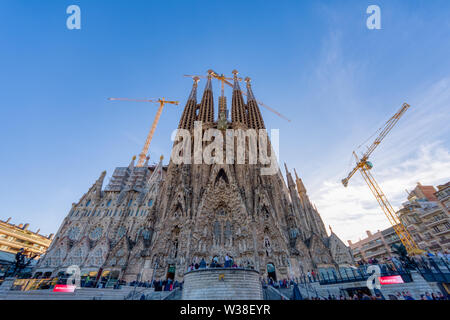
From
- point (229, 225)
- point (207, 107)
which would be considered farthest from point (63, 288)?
point (207, 107)

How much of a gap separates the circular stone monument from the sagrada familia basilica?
9.80 m

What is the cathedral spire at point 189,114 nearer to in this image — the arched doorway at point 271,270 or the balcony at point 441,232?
the arched doorway at point 271,270

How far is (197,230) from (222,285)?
12.5 metres

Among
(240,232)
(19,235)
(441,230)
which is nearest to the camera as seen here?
(240,232)

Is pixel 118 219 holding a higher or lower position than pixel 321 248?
higher

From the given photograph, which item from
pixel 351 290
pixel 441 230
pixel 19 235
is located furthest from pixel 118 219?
pixel 441 230

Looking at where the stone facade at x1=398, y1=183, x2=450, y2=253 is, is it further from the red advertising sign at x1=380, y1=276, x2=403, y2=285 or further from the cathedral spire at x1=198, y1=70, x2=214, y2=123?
the cathedral spire at x1=198, y1=70, x2=214, y2=123

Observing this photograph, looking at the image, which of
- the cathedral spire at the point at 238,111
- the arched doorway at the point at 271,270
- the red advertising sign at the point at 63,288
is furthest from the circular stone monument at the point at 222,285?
the cathedral spire at the point at 238,111

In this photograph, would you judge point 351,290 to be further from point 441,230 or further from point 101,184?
point 101,184

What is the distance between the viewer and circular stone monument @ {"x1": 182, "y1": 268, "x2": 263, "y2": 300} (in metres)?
10.9

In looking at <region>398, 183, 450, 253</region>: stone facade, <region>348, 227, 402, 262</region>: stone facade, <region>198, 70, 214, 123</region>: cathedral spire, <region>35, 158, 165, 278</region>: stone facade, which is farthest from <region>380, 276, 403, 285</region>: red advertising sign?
<region>348, 227, 402, 262</region>: stone facade

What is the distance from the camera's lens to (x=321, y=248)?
24.1 metres

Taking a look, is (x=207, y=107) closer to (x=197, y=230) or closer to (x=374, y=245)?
(x=197, y=230)
